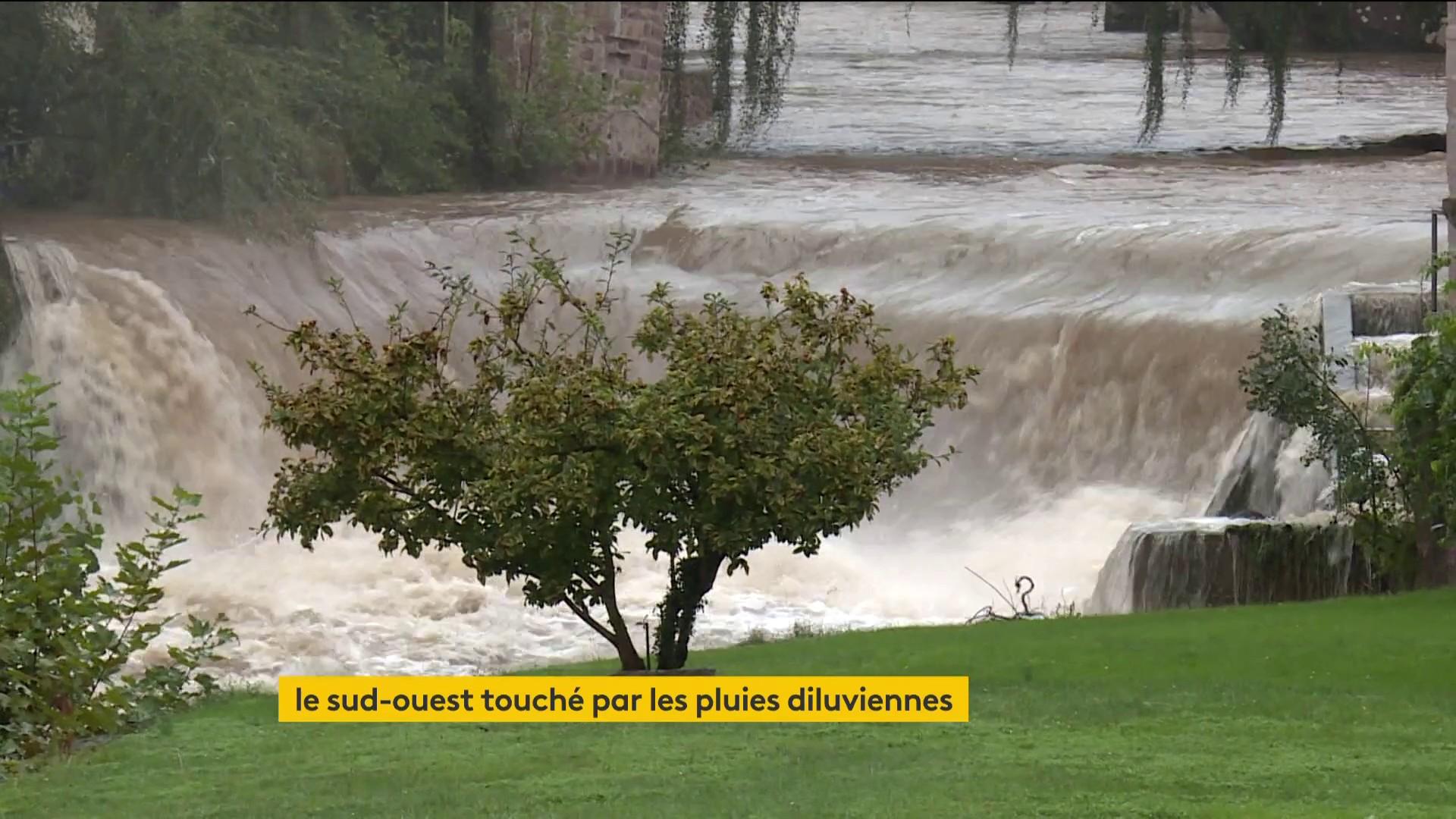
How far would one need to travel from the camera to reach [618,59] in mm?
30875

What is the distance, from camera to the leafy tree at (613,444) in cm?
930

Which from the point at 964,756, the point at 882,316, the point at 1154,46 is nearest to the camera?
the point at 964,756

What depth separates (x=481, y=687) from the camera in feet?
33.0

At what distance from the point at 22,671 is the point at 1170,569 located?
7433 mm

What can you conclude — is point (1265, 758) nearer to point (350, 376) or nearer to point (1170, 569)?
point (350, 376)

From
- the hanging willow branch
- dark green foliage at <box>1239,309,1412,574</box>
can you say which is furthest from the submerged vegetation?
dark green foliage at <box>1239,309,1412,574</box>

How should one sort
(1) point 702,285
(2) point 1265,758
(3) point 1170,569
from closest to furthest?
(2) point 1265,758, (3) point 1170,569, (1) point 702,285

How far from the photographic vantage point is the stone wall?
30203 millimetres

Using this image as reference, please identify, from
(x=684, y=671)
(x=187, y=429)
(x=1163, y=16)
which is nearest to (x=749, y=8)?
(x=1163, y=16)
